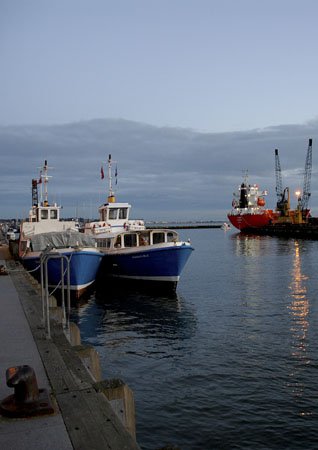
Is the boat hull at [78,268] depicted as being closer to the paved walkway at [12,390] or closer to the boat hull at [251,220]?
the paved walkway at [12,390]

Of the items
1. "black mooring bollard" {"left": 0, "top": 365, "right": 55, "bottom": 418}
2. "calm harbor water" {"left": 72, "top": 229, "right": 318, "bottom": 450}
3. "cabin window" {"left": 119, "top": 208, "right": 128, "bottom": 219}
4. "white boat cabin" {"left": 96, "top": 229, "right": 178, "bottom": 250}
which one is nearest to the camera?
"black mooring bollard" {"left": 0, "top": 365, "right": 55, "bottom": 418}

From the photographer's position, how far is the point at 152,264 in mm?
26844

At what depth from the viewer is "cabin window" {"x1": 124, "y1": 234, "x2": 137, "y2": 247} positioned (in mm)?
29219

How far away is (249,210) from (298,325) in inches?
4508

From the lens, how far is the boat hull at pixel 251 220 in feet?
416

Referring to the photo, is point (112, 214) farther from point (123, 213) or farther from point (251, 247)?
point (251, 247)

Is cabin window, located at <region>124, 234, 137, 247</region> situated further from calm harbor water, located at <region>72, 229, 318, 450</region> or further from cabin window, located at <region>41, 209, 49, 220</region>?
cabin window, located at <region>41, 209, 49, 220</region>

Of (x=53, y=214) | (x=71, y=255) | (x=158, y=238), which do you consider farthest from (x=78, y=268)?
A: (x=53, y=214)

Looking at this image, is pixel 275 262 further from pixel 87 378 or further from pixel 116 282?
pixel 87 378

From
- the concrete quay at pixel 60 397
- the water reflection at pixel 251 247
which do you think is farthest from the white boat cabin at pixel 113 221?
the water reflection at pixel 251 247

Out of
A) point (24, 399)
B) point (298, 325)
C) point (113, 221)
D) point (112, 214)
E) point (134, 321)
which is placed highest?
A: point (112, 214)

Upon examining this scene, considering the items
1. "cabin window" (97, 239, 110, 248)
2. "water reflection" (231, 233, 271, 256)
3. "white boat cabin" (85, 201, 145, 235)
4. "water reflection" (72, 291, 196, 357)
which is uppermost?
"white boat cabin" (85, 201, 145, 235)

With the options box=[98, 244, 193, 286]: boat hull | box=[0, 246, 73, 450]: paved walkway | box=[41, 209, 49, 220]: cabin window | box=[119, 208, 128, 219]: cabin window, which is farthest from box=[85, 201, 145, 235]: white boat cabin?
box=[0, 246, 73, 450]: paved walkway

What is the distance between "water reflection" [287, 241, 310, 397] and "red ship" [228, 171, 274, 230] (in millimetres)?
95402
